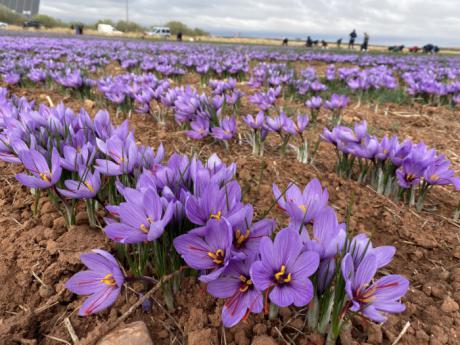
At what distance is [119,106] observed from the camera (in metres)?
3.63

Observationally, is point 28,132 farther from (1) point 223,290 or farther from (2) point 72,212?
(1) point 223,290

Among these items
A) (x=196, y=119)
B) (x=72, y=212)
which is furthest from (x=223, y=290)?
(x=196, y=119)

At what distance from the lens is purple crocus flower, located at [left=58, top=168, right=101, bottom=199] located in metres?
1.31

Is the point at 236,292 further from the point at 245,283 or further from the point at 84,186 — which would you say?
the point at 84,186

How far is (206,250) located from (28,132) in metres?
1.27

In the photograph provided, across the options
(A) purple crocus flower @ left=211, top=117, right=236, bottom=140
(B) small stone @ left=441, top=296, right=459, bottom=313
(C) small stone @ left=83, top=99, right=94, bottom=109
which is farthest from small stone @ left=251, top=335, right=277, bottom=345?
(C) small stone @ left=83, top=99, right=94, bottom=109

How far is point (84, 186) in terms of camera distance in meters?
1.35

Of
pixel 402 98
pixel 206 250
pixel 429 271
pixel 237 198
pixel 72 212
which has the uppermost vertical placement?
pixel 402 98

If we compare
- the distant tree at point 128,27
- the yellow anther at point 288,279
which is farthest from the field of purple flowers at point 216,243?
the distant tree at point 128,27

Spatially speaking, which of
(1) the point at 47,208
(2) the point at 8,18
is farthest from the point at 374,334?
(2) the point at 8,18

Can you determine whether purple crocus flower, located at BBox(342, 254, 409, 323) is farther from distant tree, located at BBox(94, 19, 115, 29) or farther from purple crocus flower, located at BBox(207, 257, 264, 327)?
distant tree, located at BBox(94, 19, 115, 29)

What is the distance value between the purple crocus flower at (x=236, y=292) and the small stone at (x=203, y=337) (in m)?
0.18

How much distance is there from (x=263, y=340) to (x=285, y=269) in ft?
0.92

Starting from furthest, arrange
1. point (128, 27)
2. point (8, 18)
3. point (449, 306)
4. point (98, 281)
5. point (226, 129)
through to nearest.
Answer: point (8, 18)
point (128, 27)
point (226, 129)
point (449, 306)
point (98, 281)
